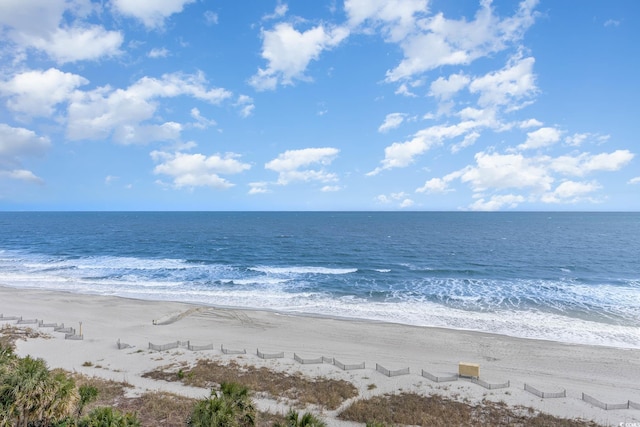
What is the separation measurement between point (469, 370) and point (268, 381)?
13.9m

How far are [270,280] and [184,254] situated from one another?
34.0 meters

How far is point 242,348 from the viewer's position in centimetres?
3062

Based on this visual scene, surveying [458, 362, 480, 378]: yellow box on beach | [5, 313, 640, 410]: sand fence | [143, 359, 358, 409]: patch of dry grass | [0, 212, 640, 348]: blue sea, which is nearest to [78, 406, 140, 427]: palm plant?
[143, 359, 358, 409]: patch of dry grass

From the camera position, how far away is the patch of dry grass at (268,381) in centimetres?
2144

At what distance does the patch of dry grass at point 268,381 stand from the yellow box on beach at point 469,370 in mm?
7828

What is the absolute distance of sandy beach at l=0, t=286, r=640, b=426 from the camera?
22.7m

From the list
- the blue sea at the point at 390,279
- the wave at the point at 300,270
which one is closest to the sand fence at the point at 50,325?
the blue sea at the point at 390,279

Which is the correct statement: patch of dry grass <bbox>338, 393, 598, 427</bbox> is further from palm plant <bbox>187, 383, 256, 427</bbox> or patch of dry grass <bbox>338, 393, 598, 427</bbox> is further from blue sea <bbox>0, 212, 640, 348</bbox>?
blue sea <bbox>0, 212, 640, 348</bbox>

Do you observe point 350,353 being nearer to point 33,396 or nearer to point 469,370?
point 469,370

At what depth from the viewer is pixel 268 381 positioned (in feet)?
76.9

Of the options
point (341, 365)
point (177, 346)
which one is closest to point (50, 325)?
point (177, 346)

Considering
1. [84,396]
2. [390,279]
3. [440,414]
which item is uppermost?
[84,396]

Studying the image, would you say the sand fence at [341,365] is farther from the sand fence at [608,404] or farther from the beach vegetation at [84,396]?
the beach vegetation at [84,396]

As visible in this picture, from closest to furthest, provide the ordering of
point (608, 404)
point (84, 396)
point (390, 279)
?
point (84, 396), point (608, 404), point (390, 279)
